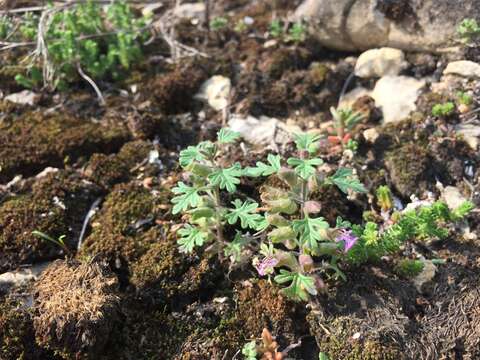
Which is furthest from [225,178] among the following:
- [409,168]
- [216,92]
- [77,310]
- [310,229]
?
[216,92]

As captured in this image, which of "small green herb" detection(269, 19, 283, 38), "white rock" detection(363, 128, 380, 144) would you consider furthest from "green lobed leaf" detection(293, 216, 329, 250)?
"small green herb" detection(269, 19, 283, 38)

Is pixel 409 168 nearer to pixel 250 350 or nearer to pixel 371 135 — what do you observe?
pixel 371 135

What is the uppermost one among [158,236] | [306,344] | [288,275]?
[288,275]

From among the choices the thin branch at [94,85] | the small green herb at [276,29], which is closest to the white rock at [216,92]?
the small green herb at [276,29]

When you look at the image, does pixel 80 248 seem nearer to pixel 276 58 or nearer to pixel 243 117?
pixel 243 117

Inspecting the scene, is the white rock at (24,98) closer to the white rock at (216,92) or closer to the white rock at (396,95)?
the white rock at (216,92)

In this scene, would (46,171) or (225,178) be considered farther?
(46,171)

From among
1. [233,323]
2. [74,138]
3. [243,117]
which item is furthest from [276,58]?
[233,323]
